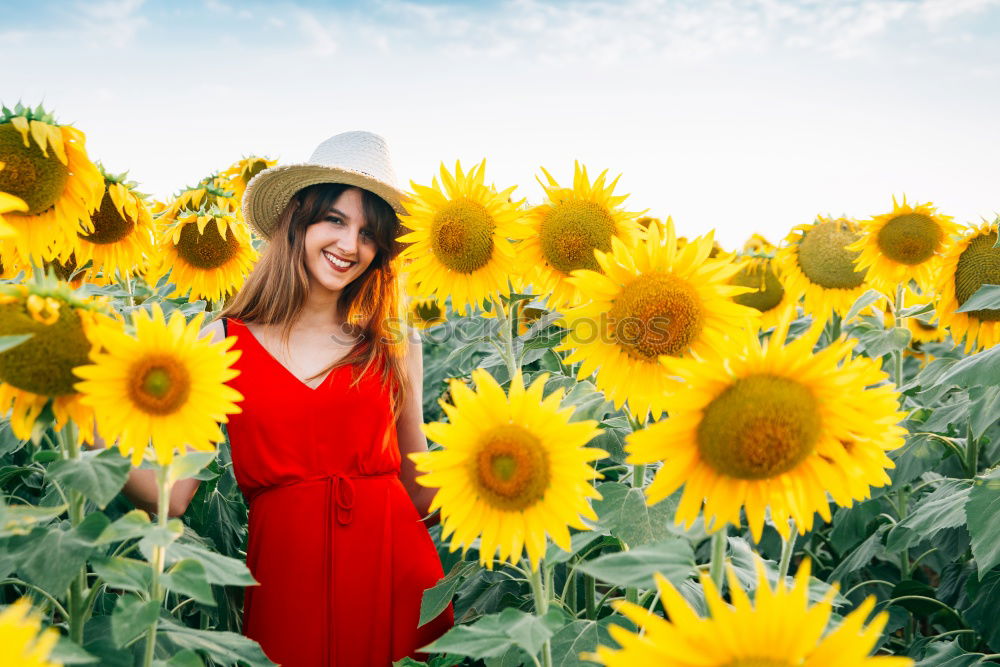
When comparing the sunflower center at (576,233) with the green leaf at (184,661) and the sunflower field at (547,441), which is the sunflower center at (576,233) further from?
the green leaf at (184,661)

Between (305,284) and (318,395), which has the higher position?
(305,284)

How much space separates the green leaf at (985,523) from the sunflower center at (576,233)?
119cm

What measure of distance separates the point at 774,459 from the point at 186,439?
3.28 feet

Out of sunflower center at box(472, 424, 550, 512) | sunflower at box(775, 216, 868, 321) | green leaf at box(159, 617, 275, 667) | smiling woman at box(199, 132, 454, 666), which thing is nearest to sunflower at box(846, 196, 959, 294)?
sunflower at box(775, 216, 868, 321)

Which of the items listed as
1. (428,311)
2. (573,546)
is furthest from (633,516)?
(428,311)

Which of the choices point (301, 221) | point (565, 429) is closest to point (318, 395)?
point (301, 221)

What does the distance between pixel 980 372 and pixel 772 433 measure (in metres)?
1.20

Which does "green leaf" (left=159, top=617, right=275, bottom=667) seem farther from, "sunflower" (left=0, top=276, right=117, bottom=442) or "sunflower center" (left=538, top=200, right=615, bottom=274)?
"sunflower center" (left=538, top=200, right=615, bottom=274)

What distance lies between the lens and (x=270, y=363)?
283 cm

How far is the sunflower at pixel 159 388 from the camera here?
4.45 ft

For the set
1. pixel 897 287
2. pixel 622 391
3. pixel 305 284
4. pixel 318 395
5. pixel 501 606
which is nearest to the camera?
pixel 622 391

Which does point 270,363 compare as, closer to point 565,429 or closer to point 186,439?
point 186,439

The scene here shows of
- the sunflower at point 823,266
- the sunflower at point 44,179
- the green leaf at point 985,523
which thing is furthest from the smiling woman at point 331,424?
the sunflower at point 823,266

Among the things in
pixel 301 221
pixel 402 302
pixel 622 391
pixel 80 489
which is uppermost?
pixel 301 221
